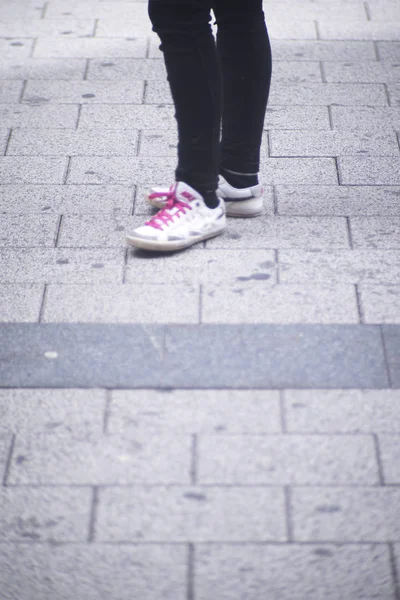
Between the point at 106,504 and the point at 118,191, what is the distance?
5.62 feet

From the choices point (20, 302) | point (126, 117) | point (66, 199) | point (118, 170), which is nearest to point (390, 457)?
point (20, 302)

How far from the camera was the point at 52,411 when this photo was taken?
Result: 2395 mm

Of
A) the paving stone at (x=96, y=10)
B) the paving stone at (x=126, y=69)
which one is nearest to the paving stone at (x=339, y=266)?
the paving stone at (x=126, y=69)

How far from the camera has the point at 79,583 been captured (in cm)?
191

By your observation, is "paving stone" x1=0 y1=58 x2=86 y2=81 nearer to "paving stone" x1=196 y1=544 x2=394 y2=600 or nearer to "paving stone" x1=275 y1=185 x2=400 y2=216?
"paving stone" x1=275 y1=185 x2=400 y2=216

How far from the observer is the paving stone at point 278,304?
2.76 meters

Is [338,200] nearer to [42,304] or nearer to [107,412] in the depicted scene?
[42,304]

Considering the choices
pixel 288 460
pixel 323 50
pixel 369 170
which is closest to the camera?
pixel 288 460

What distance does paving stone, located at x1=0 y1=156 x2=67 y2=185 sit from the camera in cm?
362

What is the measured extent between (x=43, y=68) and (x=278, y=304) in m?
2.46

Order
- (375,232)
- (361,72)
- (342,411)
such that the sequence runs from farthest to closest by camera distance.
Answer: (361,72)
(375,232)
(342,411)

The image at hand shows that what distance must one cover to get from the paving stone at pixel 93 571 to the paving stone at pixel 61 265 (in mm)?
1170

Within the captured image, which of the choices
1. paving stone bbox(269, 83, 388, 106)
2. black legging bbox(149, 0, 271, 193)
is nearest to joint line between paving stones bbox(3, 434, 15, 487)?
black legging bbox(149, 0, 271, 193)

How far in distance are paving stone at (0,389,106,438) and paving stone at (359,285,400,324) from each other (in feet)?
3.01
